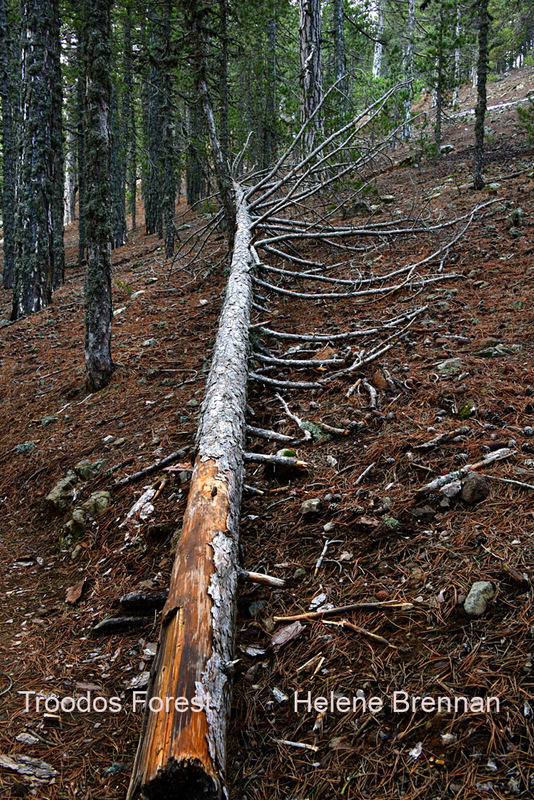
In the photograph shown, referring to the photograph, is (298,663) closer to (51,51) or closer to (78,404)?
(78,404)

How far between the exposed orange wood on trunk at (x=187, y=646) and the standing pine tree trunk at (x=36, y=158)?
917 cm

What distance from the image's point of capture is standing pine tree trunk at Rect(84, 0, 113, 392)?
15.0 ft

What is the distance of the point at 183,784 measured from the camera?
1.37m

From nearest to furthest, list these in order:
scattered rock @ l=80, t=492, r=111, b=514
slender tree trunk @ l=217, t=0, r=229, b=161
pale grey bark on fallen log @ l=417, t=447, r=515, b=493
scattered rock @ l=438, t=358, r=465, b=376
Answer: pale grey bark on fallen log @ l=417, t=447, r=515, b=493 < scattered rock @ l=80, t=492, r=111, b=514 < scattered rock @ l=438, t=358, r=465, b=376 < slender tree trunk @ l=217, t=0, r=229, b=161

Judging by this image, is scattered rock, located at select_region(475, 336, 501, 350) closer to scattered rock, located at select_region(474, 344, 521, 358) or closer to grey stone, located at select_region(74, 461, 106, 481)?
scattered rock, located at select_region(474, 344, 521, 358)

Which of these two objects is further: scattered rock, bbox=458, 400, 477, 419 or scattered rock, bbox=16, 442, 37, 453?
scattered rock, bbox=16, 442, 37, 453

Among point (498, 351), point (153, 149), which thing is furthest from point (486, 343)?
point (153, 149)

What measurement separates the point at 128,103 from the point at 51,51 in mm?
10003

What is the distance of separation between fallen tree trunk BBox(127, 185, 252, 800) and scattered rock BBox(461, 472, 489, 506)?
3.94ft

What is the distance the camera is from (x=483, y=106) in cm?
870

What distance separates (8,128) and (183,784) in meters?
18.9

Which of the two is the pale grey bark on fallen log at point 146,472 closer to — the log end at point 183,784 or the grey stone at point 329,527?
the grey stone at point 329,527

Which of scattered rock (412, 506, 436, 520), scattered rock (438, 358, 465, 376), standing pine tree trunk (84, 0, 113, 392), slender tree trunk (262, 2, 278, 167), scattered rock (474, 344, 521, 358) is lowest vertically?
scattered rock (412, 506, 436, 520)

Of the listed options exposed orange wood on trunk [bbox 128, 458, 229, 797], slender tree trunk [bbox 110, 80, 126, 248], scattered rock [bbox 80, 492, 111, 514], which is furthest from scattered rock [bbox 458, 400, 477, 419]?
slender tree trunk [bbox 110, 80, 126, 248]
